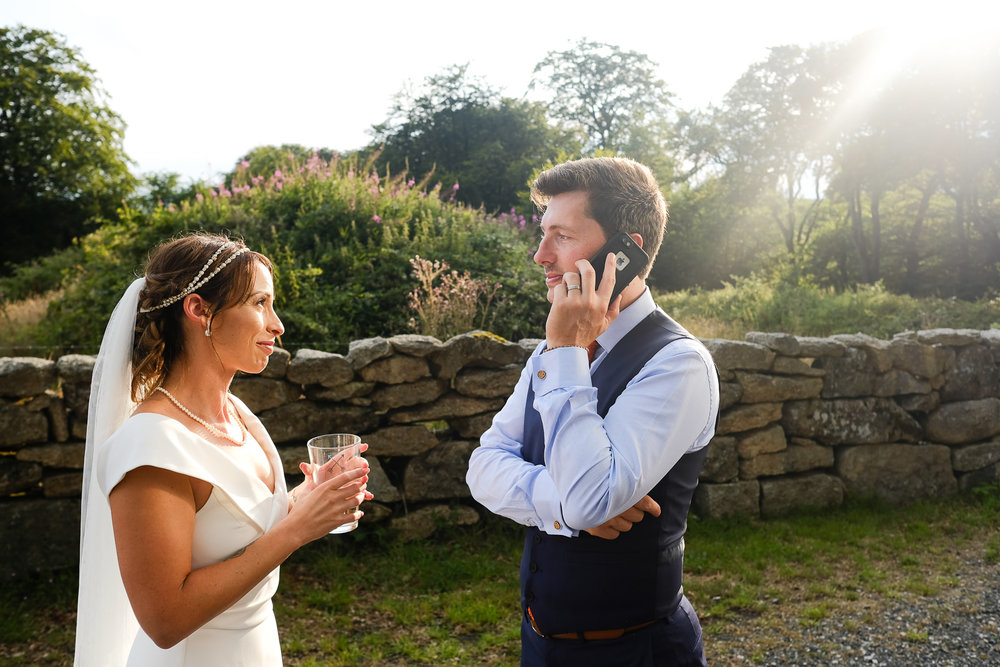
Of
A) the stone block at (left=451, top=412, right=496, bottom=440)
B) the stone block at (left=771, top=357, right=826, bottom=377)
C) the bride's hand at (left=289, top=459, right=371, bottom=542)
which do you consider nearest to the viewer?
the bride's hand at (left=289, top=459, right=371, bottom=542)

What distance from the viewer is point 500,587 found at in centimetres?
473

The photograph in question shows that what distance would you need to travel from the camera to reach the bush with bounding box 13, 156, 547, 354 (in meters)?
6.99

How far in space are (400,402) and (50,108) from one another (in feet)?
84.6

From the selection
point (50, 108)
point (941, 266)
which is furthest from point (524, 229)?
point (50, 108)

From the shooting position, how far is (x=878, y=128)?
19.3 meters

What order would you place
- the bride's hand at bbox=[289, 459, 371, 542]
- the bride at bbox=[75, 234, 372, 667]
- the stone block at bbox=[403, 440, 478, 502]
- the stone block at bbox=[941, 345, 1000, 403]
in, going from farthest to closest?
1. the stone block at bbox=[941, 345, 1000, 403]
2. the stone block at bbox=[403, 440, 478, 502]
3. the bride's hand at bbox=[289, 459, 371, 542]
4. the bride at bbox=[75, 234, 372, 667]

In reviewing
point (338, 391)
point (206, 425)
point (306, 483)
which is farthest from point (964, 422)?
point (206, 425)

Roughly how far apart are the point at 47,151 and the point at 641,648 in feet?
93.2

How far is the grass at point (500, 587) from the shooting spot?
4051mm

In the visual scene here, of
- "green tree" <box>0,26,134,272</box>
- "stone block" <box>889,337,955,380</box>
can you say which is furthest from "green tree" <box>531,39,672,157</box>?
"stone block" <box>889,337,955,380</box>

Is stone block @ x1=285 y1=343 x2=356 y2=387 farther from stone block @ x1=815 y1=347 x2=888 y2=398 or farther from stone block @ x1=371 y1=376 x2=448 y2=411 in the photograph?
stone block @ x1=815 y1=347 x2=888 y2=398

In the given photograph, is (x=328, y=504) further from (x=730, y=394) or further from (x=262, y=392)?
(x=730, y=394)

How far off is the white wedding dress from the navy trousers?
855 mm

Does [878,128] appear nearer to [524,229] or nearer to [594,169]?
[524,229]
